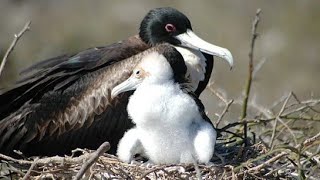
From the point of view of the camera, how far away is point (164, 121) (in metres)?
4.84

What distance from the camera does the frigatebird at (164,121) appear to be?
484cm

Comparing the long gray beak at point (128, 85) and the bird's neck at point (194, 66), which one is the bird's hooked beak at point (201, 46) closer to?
the bird's neck at point (194, 66)

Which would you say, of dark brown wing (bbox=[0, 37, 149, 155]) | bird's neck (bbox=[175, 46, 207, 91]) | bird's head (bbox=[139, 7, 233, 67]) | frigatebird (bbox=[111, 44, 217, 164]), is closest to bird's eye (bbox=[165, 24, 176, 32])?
bird's head (bbox=[139, 7, 233, 67])

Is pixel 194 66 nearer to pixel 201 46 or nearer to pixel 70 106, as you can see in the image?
pixel 201 46

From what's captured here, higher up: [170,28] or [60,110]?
[170,28]

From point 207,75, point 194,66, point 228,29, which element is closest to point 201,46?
point 194,66

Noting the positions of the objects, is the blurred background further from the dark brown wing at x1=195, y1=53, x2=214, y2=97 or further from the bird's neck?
the bird's neck

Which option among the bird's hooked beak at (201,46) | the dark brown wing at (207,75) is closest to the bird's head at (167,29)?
the bird's hooked beak at (201,46)

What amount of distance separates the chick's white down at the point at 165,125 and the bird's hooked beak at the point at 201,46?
0.47 m

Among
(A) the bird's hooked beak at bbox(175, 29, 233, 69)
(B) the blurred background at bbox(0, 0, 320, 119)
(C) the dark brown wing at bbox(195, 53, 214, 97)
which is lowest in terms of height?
(B) the blurred background at bbox(0, 0, 320, 119)

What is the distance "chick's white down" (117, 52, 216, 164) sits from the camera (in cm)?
484

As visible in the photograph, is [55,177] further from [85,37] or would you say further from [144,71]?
[85,37]

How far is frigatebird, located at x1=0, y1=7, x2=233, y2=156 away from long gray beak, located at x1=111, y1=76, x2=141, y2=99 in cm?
23

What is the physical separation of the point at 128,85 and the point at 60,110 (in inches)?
23.0
